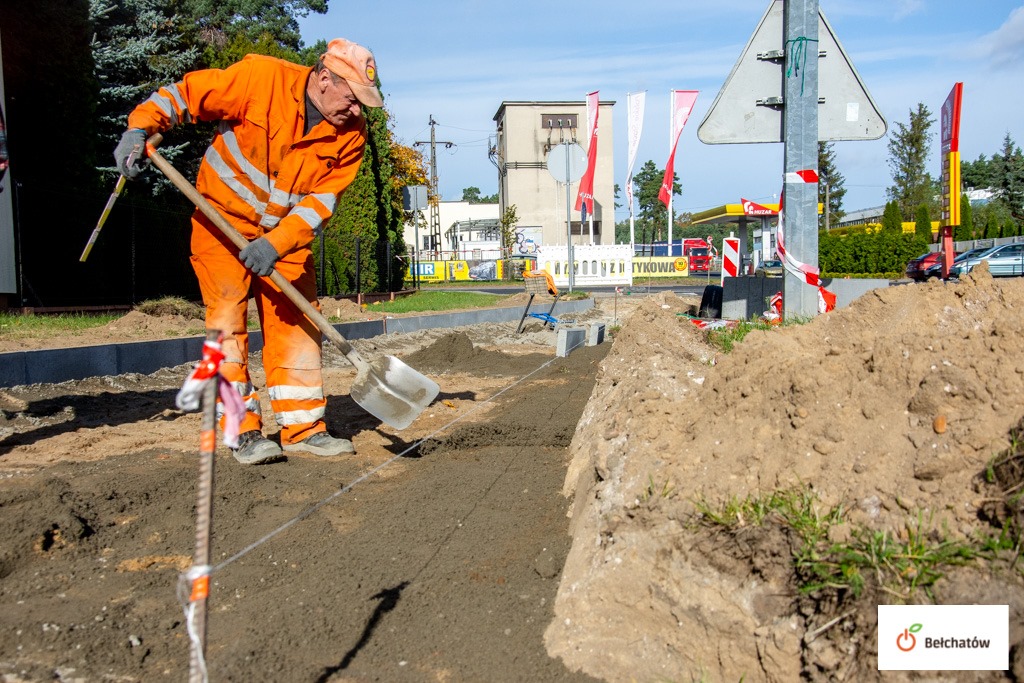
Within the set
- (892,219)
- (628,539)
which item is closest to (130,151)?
(628,539)

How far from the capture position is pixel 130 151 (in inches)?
181

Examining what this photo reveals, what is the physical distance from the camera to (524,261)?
4000cm

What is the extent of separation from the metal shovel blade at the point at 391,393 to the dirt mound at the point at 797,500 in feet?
5.62

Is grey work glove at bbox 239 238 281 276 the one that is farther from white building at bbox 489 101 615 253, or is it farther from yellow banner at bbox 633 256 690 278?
white building at bbox 489 101 615 253

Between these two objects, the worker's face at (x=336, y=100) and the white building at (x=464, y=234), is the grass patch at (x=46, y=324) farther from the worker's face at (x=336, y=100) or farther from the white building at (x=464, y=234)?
the white building at (x=464, y=234)

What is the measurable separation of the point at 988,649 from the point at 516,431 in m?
3.71

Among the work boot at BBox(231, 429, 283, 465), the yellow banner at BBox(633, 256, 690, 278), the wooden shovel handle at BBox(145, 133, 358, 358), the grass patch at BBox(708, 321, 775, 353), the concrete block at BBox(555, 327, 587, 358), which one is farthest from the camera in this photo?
the yellow banner at BBox(633, 256, 690, 278)

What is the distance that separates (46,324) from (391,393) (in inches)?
229

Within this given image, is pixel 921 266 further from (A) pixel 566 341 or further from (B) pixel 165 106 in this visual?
(B) pixel 165 106

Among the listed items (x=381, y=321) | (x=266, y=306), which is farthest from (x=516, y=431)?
(x=381, y=321)

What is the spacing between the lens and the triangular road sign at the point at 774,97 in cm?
691

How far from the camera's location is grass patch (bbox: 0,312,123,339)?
800cm

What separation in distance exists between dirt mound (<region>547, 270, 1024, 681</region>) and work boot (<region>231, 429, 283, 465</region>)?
6.69 feet

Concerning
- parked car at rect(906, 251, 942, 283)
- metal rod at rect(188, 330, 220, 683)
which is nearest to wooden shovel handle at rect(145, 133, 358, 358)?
metal rod at rect(188, 330, 220, 683)
